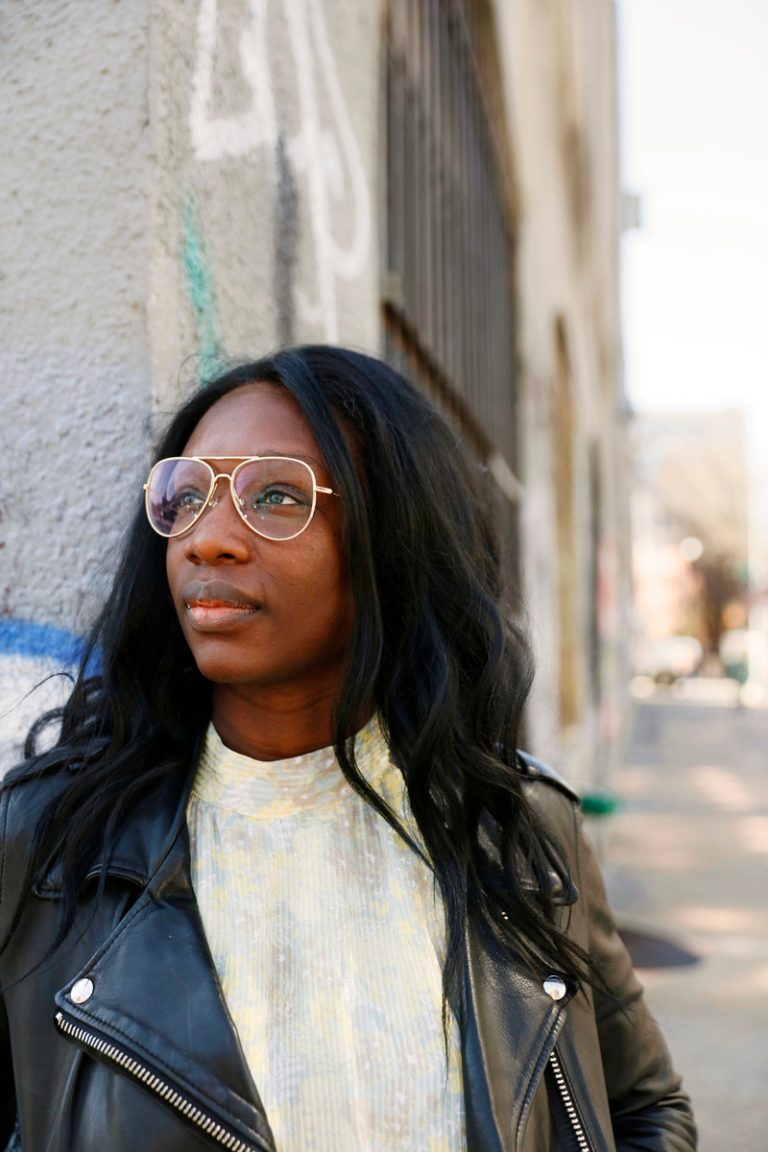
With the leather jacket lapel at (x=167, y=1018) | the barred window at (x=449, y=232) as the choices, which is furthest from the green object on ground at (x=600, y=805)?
the leather jacket lapel at (x=167, y=1018)

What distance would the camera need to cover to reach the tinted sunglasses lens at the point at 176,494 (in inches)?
60.8

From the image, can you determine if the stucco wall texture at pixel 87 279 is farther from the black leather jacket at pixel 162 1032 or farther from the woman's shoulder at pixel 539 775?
the woman's shoulder at pixel 539 775

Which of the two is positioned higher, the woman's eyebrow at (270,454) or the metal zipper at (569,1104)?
the woman's eyebrow at (270,454)

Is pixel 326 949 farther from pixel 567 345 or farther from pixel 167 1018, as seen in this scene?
pixel 567 345

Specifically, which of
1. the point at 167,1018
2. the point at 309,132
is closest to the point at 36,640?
the point at 167,1018

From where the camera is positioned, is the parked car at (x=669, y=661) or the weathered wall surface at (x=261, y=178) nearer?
the weathered wall surface at (x=261, y=178)

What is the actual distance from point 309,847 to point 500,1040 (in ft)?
1.10

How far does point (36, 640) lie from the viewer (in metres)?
1.92

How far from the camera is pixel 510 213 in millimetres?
Result: 6270

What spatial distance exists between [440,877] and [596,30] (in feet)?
37.5

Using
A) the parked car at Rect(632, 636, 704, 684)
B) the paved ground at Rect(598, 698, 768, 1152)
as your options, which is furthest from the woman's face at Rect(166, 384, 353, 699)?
the parked car at Rect(632, 636, 704, 684)

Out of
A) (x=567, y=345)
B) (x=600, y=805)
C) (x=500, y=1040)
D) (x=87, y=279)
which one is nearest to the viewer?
(x=500, y=1040)

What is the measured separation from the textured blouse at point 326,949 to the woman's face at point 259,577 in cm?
15

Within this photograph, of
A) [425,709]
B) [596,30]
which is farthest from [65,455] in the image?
[596,30]
